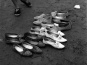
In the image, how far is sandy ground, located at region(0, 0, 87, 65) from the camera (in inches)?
91.2

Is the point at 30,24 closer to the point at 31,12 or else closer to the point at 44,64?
the point at 31,12

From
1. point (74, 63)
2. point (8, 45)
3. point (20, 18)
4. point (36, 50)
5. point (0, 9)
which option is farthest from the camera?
point (0, 9)

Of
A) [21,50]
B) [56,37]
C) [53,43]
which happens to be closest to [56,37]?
[56,37]

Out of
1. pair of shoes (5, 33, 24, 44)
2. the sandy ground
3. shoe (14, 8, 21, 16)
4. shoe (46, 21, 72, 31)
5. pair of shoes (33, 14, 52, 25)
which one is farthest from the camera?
shoe (14, 8, 21, 16)

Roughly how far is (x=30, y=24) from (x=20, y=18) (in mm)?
315

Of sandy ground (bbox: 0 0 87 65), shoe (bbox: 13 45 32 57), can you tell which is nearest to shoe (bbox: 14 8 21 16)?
sandy ground (bbox: 0 0 87 65)

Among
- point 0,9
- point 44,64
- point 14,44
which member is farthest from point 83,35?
point 0,9

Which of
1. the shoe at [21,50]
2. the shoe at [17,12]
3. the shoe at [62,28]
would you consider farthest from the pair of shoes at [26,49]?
the shoe at [17,12]

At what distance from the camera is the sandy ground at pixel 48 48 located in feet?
7.60

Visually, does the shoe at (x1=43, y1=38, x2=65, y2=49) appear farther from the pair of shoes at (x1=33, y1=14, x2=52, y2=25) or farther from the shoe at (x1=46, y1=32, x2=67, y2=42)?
the pair of shoes at (x1=33, y1=14, x2=52, y2=25)

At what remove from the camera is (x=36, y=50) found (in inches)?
95.0

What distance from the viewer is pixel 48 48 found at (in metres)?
2.54

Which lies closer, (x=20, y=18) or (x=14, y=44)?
(x=14, y=44)

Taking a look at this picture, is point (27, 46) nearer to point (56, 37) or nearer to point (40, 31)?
point (40, 31)
